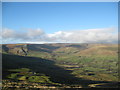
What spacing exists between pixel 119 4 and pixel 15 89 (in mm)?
17935

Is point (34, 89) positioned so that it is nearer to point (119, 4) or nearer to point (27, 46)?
point (119, 4)

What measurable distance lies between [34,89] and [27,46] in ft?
362

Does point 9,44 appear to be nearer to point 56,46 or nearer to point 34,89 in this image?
point 56,46

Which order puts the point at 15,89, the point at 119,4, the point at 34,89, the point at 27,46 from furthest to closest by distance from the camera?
the point at 27,46
the point at 34,89
the point at 15,89
the point at 119,4

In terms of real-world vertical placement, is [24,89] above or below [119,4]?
below

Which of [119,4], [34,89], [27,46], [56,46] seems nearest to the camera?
[119,4]

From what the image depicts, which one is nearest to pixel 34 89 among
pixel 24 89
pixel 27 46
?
pixel 24 89

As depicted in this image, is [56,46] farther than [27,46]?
Yes

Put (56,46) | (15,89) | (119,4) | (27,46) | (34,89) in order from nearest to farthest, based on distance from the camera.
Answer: (119,4) → (15,89) → (34,89) → (27,46) → (56,46)

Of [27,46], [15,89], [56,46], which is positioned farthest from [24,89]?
[56,46]

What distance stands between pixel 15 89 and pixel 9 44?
116591 millimetres

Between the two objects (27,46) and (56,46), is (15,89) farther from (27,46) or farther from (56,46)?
(56,46)

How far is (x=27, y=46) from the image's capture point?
131 metres

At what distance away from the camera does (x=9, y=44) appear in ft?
431
